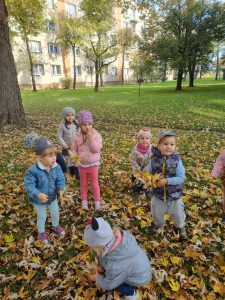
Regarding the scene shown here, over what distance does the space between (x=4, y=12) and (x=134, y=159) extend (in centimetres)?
977

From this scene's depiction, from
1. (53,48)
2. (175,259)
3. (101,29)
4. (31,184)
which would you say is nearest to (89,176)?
(31,184)

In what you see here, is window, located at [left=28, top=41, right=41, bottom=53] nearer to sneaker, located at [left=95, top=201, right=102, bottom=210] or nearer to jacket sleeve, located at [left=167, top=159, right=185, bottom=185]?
sneaker, located at [left=95, top=201, right=102, bottom=210]

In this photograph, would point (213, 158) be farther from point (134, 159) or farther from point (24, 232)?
point (24, 232)

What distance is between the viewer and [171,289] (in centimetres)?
318

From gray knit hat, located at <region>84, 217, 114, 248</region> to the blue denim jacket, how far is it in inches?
56.2

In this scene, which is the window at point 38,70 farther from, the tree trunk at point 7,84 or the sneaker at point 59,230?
the sneaker at point 59,230

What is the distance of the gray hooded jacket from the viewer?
236 centimetres

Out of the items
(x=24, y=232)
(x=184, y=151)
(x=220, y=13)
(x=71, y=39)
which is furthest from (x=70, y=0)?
(x=24, y=232)

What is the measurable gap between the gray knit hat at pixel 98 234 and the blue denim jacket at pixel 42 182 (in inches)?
56.2

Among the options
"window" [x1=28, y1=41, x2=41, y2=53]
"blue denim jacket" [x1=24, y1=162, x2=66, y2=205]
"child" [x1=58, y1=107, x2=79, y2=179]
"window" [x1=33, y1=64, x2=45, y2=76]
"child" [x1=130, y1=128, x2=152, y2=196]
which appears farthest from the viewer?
"window" [x1=33, y1=64, x2=45, y2=76]

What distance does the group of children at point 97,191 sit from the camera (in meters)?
2.37

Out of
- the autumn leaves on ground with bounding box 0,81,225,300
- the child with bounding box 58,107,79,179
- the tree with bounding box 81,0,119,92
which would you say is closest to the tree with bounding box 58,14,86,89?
the tree with bounding box 81,0,119,92

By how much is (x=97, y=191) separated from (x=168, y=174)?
70.3 inches

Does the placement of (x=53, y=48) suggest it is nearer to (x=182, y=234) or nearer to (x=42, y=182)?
(x=42, y=182)
